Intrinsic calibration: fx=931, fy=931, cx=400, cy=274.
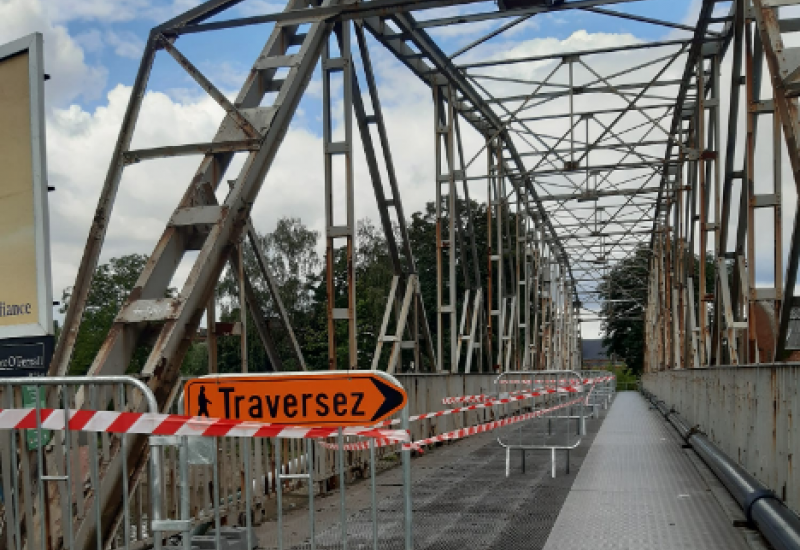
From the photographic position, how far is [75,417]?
534 centimetres

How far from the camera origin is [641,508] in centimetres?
889

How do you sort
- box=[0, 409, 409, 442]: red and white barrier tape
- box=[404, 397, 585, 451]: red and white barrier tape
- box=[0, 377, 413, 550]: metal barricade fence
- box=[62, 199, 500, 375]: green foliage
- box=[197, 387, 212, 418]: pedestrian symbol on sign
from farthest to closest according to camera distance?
box=[62, 199, 500, 375]: green foliage → box=[404, 397, 585, 451]: red and white barrier tape → box=[197, 387, 212, 418]: pedestrian symbol on sign → box=[0, 377, 413, 550]: metal barricade fence → box=[0, 409, 409, 442]: red and white barrier tape

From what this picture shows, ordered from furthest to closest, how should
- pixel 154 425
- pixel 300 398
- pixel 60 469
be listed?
pixel 60 469 → pixel 300 398 → pixel 154 425

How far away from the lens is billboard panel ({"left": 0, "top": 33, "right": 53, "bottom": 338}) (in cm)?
655

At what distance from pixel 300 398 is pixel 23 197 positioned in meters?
2.81

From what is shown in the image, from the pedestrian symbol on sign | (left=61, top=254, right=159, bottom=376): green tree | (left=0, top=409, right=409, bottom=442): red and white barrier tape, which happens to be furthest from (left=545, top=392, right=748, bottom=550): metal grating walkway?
(left=61, top=254, right=159, bottom=376): green tree

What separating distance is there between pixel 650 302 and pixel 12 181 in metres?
51.2

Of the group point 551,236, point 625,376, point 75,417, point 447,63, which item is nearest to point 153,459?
point 75,417

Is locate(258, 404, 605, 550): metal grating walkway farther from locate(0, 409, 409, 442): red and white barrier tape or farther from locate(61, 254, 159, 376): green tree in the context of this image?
locate(61, 254, 159, 376): green tree

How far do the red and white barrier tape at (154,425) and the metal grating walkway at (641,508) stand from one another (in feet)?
8.94

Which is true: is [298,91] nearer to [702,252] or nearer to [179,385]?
[179,385]

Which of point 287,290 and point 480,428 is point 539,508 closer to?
point 480,428

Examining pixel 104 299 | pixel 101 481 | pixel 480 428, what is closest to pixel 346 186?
pixel 480 428

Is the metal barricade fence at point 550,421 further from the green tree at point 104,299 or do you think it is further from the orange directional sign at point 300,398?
the green tree at point 104,299
